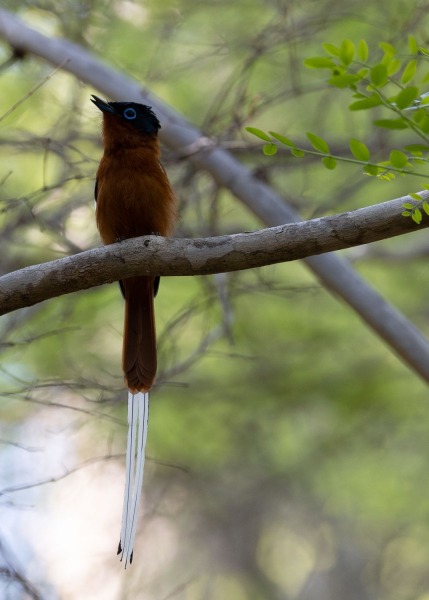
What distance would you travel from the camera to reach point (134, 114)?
4512 mm

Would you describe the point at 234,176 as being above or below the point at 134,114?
above

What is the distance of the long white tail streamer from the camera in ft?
11.5

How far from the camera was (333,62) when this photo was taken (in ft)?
7.88

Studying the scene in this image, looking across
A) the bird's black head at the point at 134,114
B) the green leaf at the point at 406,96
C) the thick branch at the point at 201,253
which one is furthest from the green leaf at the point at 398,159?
the bird's black head at the point at 134,114

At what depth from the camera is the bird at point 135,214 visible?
420cm

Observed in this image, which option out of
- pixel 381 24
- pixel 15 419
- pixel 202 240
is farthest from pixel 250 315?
pixel 202 240

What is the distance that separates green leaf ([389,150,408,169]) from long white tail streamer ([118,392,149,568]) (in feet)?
6.36

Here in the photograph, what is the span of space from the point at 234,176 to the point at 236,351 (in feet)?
8.30

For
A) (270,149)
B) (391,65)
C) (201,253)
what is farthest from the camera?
(201,253)

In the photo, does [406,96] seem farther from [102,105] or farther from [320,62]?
[102,105]

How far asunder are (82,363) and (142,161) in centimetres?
233

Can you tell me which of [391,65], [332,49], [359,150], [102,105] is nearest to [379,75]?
[391,65]

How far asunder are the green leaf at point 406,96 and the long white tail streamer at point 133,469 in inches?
83.8

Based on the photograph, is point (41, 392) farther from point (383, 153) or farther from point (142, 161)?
point (383, 153)
